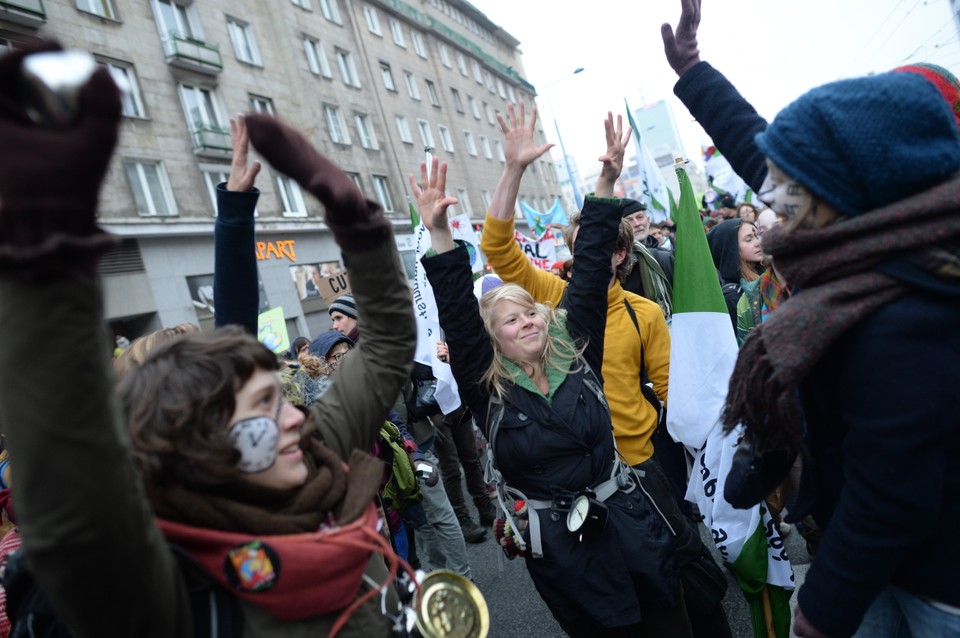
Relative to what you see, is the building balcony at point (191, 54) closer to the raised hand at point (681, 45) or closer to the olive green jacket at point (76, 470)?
the raised hand at point (681, 45)

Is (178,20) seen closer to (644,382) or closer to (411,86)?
(411,86)

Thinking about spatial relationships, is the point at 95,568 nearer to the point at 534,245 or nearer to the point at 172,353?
the point at 172,353

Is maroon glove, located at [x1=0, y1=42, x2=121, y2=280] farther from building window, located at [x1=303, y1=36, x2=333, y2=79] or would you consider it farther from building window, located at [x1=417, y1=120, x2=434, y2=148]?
building window, located at [x1=417, y1=120, x2=434, y2=148]

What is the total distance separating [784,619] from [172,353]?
2.47 metres

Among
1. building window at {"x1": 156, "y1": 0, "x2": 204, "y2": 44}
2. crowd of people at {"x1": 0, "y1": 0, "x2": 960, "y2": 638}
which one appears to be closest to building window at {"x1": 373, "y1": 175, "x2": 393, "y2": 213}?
building window at {"x1": 156, "y1": 0, "x2": 204, "y2": 44}

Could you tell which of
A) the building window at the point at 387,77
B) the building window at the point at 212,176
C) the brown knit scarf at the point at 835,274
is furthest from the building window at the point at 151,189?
the brown knit scarf at the point at 835,274

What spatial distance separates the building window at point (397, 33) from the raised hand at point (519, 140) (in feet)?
92.8

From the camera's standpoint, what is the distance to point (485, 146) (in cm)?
3384

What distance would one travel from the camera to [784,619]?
8.18 feet

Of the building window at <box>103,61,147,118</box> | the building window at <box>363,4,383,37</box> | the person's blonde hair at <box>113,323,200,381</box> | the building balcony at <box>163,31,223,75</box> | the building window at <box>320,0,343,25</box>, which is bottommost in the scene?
the person's blonde hair at <box>113,323,200,381</box>

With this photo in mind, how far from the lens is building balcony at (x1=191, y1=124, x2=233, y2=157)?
16422 mm

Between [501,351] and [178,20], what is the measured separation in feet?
62.7

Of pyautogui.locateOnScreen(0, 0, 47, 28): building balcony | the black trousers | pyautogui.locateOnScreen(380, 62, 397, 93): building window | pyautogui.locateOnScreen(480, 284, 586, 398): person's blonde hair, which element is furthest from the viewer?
pyautogui.locateOnScreen(380, 62, 397, 93): building window

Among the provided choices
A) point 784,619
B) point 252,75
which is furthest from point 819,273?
point 252,75
